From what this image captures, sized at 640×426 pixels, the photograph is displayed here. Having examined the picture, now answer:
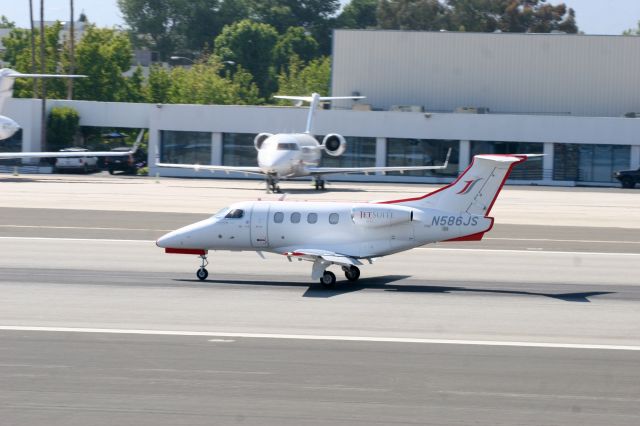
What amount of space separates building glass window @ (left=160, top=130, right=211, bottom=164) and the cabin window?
4713 cm

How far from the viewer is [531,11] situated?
142750mm

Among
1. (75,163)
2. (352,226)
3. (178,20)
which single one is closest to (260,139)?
(75,163)

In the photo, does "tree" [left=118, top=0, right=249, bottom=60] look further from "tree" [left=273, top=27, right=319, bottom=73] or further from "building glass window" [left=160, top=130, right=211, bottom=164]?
"building glass window" [left=160, top=130, right=211, bottom=164]

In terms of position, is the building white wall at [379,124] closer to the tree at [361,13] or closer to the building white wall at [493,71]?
the building white wall at [493,71]

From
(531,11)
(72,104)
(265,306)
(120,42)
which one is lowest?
(265,306)

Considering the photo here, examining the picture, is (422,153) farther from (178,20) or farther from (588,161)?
(178,20)

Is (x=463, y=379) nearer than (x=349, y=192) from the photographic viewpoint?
Yes

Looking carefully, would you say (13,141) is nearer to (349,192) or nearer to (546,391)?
(349,192)

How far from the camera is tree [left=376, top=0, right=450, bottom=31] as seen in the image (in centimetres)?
14662

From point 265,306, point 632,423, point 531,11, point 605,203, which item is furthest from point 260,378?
point 531,11

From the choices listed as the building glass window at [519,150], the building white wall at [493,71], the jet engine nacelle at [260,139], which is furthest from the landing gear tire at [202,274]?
the building white wall at [493,71]

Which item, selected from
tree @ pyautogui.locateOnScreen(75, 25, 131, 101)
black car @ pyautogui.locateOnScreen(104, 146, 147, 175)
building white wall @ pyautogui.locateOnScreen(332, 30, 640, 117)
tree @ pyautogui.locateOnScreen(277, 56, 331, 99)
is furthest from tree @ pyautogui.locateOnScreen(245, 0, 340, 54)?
black car @ pyautogui.locateOnScreen(104, 146, 147, 175)

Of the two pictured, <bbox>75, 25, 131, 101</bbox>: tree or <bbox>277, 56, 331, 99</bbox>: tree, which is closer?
<bbox>75, 25, 131, 101</bbox>: tree

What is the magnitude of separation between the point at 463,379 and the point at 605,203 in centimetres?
3887
